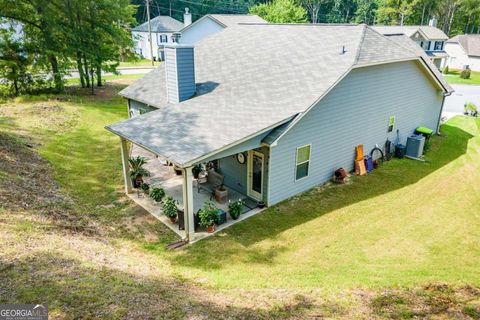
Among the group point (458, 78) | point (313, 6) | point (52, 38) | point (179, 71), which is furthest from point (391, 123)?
point (313, 6)

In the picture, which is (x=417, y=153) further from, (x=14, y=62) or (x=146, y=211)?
(x=14, y=62)

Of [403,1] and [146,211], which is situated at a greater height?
[403,1]

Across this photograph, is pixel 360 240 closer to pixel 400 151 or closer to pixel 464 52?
pixel 400 151

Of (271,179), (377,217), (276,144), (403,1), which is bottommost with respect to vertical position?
(377,217)

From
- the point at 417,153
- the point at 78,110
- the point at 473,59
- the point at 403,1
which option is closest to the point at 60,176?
the point at 78,110

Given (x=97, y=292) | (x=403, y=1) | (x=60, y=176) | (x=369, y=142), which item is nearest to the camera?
(x=97, y=292)

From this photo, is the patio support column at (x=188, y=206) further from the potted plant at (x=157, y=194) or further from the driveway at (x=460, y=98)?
the driveway at (x=460, y=98)

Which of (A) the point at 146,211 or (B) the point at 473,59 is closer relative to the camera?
(A) the point at 146,211

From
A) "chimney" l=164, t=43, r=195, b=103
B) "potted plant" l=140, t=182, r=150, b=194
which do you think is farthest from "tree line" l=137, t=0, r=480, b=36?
"potted plant" l=140, t=182, r=150, b=194

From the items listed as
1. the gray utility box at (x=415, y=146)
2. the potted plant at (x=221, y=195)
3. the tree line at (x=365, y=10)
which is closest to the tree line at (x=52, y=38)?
the potted plant at (x=221, y=195)
